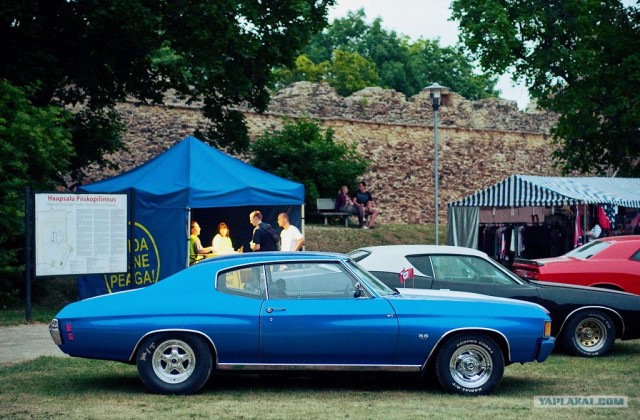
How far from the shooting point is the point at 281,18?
2538 centimetres

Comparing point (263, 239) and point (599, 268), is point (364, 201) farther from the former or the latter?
point (599, 268)

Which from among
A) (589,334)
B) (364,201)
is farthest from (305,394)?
(364,201)

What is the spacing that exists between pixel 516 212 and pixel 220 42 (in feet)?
37.1

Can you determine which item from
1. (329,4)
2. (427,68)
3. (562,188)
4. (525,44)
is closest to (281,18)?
(329,4)

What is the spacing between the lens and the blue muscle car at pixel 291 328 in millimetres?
9789

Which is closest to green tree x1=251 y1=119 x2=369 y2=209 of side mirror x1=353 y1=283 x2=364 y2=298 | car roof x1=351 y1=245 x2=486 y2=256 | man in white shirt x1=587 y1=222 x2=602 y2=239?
man in white shirt x1=587 y1=222 x2=602 y2=239

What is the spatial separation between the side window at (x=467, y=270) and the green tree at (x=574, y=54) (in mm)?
20558

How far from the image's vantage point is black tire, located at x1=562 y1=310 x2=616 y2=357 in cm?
1302

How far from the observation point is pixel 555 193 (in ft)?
79.9

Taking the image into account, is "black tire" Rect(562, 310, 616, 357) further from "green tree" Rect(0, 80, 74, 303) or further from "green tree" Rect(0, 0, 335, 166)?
"green tree" Rect(0, 0, 335, 166)

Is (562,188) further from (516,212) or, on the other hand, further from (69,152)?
(69,152)

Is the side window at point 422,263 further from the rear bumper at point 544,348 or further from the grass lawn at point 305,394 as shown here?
the rear bumper at point 544,348

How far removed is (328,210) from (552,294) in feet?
71.5
